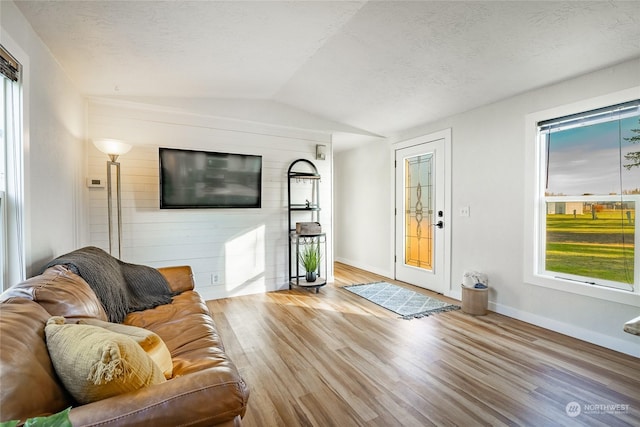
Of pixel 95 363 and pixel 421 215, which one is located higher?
pixel 421 215

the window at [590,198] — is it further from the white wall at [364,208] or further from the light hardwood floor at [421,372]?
the white wall at [364,208]

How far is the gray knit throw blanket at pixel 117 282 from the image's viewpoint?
1.69m

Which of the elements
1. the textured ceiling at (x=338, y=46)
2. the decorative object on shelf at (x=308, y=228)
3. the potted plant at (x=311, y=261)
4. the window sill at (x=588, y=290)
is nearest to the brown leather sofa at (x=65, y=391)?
the textured ceiling at (x=338, y=46)

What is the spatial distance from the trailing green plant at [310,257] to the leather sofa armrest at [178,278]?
181 cm

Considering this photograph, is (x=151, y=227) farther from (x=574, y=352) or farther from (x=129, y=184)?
(x=574, y=352)

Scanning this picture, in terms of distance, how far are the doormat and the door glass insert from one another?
1.70ft

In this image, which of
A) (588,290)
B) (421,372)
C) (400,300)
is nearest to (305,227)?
(400,300)

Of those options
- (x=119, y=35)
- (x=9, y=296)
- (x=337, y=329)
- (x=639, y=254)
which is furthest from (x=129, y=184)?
(x=639, y=254)

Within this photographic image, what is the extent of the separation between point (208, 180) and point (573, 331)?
4.00 metres

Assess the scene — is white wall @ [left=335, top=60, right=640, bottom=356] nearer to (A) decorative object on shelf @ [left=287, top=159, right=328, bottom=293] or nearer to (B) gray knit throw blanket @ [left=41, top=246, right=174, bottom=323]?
(A) decorative object on shelf @ [left=287, top=159, right=328, bottom=293]

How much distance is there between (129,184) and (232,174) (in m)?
1.12

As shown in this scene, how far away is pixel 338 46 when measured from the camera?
99.7 inches

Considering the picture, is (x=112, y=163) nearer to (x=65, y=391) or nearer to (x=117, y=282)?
(x=117, y=282)

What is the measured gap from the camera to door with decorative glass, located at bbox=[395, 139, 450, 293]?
3889 mm
